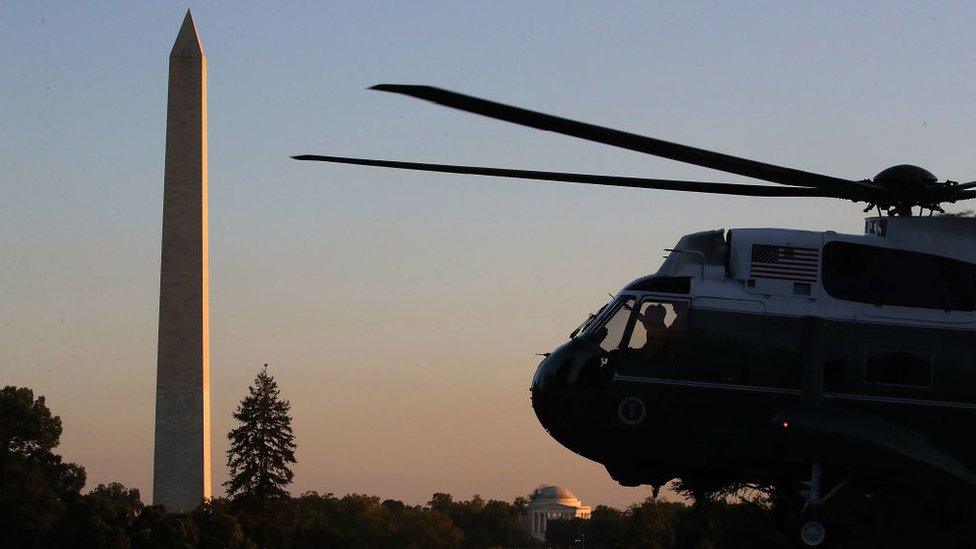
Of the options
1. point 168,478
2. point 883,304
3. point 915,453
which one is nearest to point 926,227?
point 883,304

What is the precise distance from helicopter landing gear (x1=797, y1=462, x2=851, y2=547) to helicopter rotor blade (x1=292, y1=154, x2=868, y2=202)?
3.06m

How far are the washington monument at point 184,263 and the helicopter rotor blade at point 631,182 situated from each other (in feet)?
165

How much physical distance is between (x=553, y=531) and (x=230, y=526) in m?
117

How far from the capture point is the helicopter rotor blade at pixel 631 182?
67.7 feet

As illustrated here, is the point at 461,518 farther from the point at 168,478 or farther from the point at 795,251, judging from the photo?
the point at 795,251

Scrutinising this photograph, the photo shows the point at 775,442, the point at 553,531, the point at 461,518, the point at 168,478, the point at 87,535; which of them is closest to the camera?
the point at 775,442

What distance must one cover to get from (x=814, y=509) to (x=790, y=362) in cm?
170

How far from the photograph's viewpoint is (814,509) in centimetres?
2180

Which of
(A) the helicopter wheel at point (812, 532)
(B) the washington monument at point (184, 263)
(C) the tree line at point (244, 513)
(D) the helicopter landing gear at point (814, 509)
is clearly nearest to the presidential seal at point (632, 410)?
→ (D) the helicopter landing gear at point (814, 509)

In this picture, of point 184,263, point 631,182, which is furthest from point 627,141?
point 184,263

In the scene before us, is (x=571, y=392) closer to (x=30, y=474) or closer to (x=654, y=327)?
(x=654, y=327)

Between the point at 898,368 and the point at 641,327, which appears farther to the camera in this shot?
the point at 641,327

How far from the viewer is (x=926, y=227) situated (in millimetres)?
22531

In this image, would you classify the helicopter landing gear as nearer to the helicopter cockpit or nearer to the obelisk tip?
the helicopter cockpit
